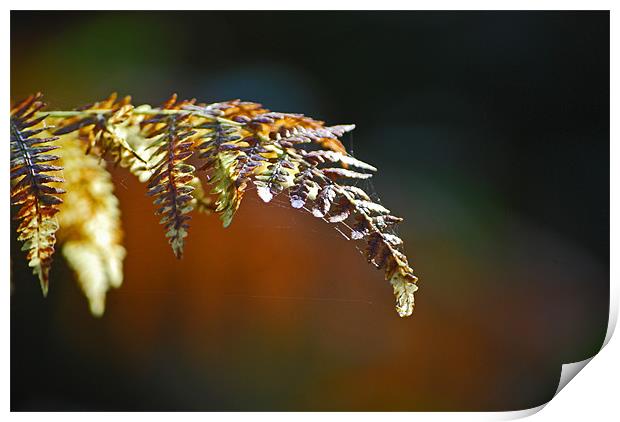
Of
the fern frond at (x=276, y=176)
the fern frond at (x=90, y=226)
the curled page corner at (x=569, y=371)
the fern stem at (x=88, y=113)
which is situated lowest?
the curled page corner at (x=569, y=371)

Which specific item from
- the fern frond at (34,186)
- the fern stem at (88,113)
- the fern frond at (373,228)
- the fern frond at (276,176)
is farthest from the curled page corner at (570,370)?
the fern frond at (34,186)

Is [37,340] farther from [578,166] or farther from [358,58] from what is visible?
[578,166]

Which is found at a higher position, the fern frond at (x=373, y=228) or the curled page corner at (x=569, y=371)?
the fern frond at (x=373, y=228)

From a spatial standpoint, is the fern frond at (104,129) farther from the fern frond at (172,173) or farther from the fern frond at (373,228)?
the fern frond at (373,228)

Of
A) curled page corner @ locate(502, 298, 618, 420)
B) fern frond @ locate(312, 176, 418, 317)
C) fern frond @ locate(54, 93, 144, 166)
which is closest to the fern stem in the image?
fern frond @ locate(54, 93, 144, 166)

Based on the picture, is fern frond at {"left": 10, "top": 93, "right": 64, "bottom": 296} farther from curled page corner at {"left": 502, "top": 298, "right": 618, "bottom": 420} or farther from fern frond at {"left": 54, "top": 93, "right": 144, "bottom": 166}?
curled page corner at {"left": 502, "top": 298, "right": 618, "bottom": 420}

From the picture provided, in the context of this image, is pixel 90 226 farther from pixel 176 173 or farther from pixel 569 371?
pixel 569 371

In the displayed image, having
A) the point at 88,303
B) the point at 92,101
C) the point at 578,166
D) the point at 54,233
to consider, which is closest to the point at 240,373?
the point at 88,303
